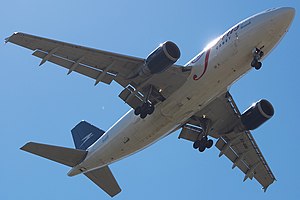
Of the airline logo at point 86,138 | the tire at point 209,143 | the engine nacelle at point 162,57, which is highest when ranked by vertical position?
the airline logo at point 86,138

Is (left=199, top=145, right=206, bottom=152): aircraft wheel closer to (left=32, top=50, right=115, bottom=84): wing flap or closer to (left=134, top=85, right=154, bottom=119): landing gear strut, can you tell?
(left=134, top=85, right=154, bottom=119): landing gear strut

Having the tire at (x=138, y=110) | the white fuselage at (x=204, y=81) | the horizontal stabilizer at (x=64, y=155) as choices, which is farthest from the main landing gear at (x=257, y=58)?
the horizontal stabilizer at (x=64, y=155)

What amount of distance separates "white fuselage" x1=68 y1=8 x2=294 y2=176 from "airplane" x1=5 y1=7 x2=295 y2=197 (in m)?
0.06

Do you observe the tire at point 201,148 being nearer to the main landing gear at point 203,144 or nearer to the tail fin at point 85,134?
the main landing gear at point 203,144

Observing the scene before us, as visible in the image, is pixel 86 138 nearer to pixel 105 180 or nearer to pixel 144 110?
pixel 105 180

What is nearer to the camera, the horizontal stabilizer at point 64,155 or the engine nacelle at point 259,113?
the engine nacelle at point 259,113

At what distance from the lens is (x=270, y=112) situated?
38.4 meters

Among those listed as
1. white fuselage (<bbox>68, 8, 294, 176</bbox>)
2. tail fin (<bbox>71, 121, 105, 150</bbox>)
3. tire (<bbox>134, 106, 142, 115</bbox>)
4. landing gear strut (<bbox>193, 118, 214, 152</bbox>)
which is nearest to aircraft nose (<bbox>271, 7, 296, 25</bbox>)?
white fuselage (<bbox>68, 8, 294, 176</bbox>)

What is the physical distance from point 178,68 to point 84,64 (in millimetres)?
5819

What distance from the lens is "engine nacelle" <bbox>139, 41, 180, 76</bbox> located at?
110 ft

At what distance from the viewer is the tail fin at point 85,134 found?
42094 millimetres

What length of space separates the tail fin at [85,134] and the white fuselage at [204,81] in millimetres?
3993

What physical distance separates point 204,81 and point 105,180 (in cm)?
1215

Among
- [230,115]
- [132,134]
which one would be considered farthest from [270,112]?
[132,134]
